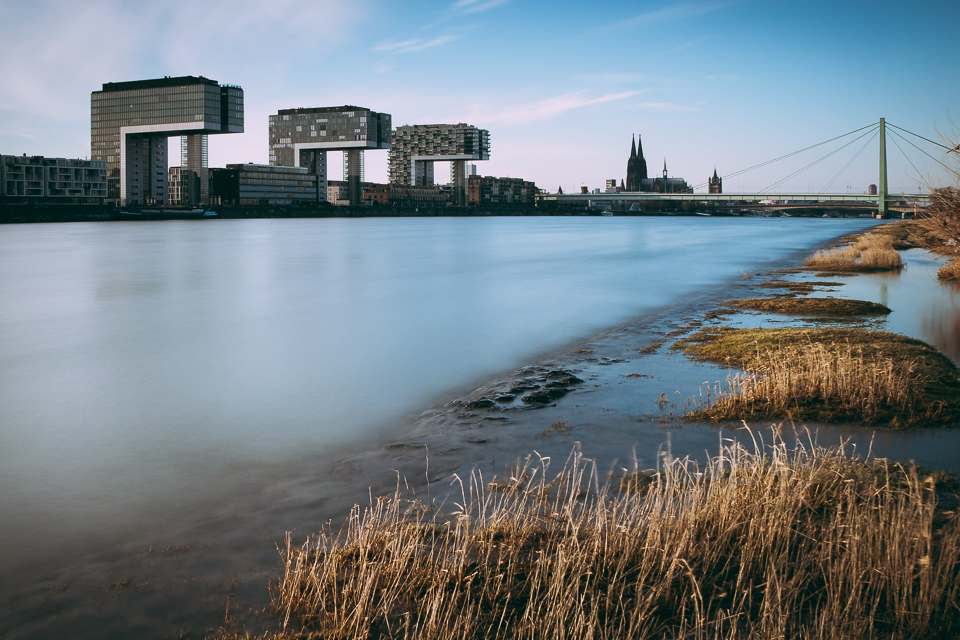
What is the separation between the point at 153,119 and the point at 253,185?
33827mm

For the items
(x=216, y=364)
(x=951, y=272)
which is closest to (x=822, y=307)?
(x=951, y=272)

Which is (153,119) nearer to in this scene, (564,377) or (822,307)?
(822,307)

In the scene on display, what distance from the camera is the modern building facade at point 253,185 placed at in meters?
169

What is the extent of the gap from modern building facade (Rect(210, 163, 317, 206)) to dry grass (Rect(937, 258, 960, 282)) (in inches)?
6230

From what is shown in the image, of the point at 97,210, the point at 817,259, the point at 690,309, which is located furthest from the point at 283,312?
the point at 97,210

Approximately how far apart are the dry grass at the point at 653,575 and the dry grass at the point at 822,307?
559 inches

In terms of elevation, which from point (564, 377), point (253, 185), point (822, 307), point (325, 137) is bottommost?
point (564, 377)

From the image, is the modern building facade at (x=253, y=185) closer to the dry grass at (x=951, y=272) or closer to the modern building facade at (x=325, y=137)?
the modern building facade at (x=325, y=137)

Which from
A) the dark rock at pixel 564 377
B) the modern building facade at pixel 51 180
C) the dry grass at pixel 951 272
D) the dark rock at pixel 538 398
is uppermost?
the modern building facade at pixel 51 180

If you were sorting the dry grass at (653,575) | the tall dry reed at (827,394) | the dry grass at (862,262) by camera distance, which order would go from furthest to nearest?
the dry grass at (862,262), the tall dry reed at (827,394), the dry grass at (653,575)

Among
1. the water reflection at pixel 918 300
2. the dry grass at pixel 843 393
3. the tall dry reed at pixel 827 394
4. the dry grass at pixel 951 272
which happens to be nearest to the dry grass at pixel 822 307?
the water reflection at pixel 918 300

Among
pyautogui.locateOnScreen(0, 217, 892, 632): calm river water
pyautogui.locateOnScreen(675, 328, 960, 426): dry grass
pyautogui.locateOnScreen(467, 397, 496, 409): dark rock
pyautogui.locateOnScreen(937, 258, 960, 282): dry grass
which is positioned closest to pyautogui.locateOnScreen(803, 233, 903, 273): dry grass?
pyautogui.locateOnScreen(0, 217, 892, 632): calm river water

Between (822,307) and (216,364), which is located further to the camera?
(822,307)

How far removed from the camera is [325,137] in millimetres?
183375
